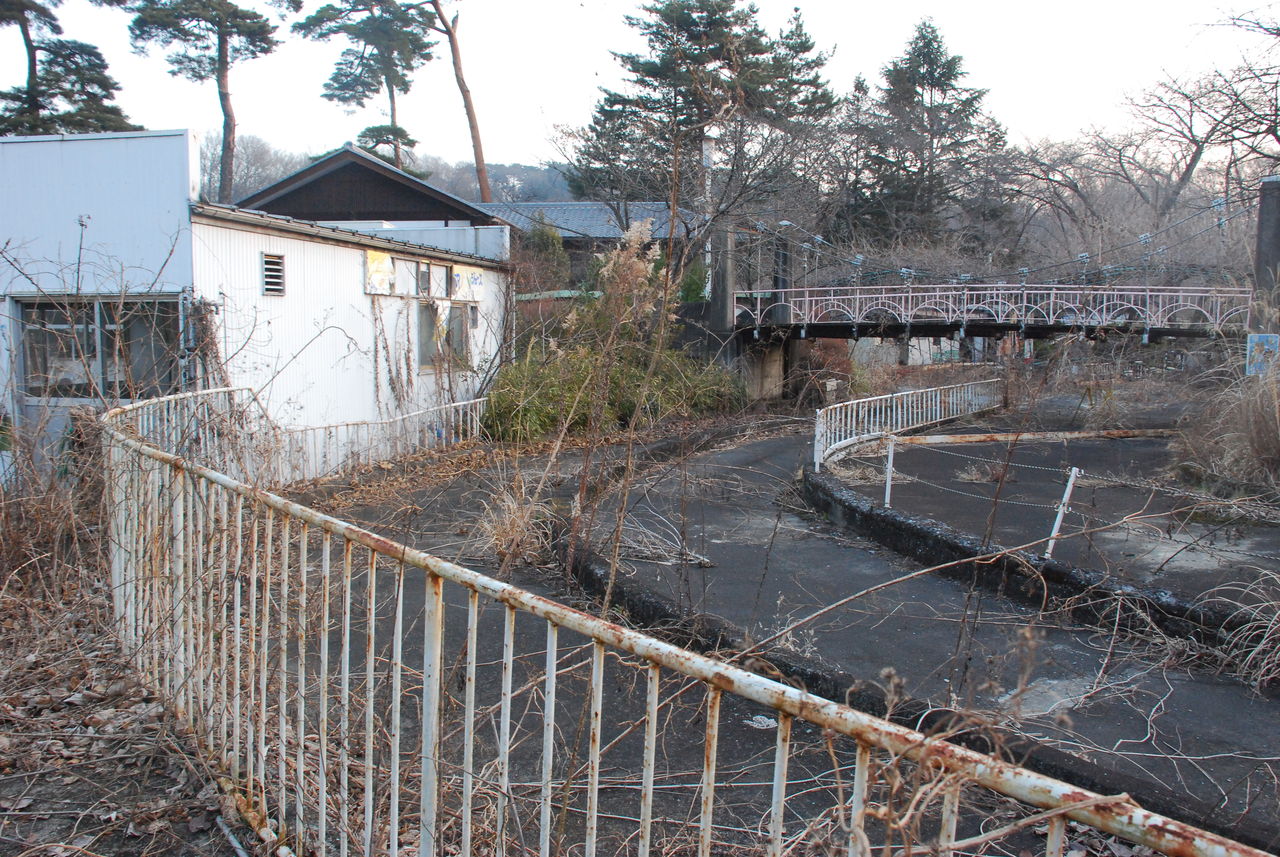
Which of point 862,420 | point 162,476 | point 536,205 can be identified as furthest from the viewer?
point 536,205

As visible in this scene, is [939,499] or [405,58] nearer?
[939,499]

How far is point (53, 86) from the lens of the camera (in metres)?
22.1

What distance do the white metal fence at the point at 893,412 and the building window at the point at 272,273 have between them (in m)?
6.32

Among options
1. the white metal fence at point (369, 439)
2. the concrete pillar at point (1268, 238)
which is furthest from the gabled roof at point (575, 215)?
the concrete pillar at point (1268, 238)

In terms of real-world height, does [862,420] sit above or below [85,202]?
below

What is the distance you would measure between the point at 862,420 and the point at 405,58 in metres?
26.2

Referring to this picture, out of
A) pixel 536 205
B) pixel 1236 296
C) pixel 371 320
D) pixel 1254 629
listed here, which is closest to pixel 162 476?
pixel 1254 629

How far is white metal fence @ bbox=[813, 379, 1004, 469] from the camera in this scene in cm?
1159

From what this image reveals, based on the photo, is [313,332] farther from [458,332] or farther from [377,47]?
[377,47]

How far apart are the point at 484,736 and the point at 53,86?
972 inches

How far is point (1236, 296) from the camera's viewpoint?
1748cm

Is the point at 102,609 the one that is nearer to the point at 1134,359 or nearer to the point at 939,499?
the point at 939,499

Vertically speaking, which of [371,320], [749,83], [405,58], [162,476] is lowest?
[162,476]

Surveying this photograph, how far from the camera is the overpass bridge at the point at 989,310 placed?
17812mm
